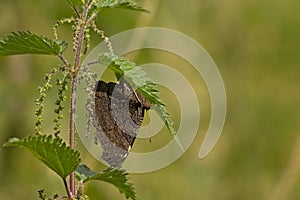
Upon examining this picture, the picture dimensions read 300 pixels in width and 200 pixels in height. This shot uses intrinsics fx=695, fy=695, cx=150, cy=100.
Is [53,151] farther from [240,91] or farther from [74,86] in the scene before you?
[240,91]

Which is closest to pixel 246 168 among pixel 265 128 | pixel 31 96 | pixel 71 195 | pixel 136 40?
pixel 265 128

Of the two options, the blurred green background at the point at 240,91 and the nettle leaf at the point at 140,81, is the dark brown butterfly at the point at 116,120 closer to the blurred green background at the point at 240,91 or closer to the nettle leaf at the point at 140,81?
the nettle leaf at the point at 140,81

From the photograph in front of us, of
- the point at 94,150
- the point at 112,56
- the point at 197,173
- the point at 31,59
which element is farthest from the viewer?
the point at 197,173

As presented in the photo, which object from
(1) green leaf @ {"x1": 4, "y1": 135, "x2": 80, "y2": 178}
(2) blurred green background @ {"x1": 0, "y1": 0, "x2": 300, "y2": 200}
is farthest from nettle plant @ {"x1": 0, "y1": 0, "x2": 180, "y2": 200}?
(2) blurred green background @ {"x1": 0, "y1": 0, "x2": 300, "y2": 200}

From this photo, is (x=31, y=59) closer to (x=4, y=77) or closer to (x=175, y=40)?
(x=4, y=77)

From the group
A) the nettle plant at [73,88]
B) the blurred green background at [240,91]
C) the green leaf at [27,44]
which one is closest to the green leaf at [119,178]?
the nettle plant at [73,88]

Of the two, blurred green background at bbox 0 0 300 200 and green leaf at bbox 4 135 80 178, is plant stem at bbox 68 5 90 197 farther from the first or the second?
blurred green background at bbox 0 0 300 200
